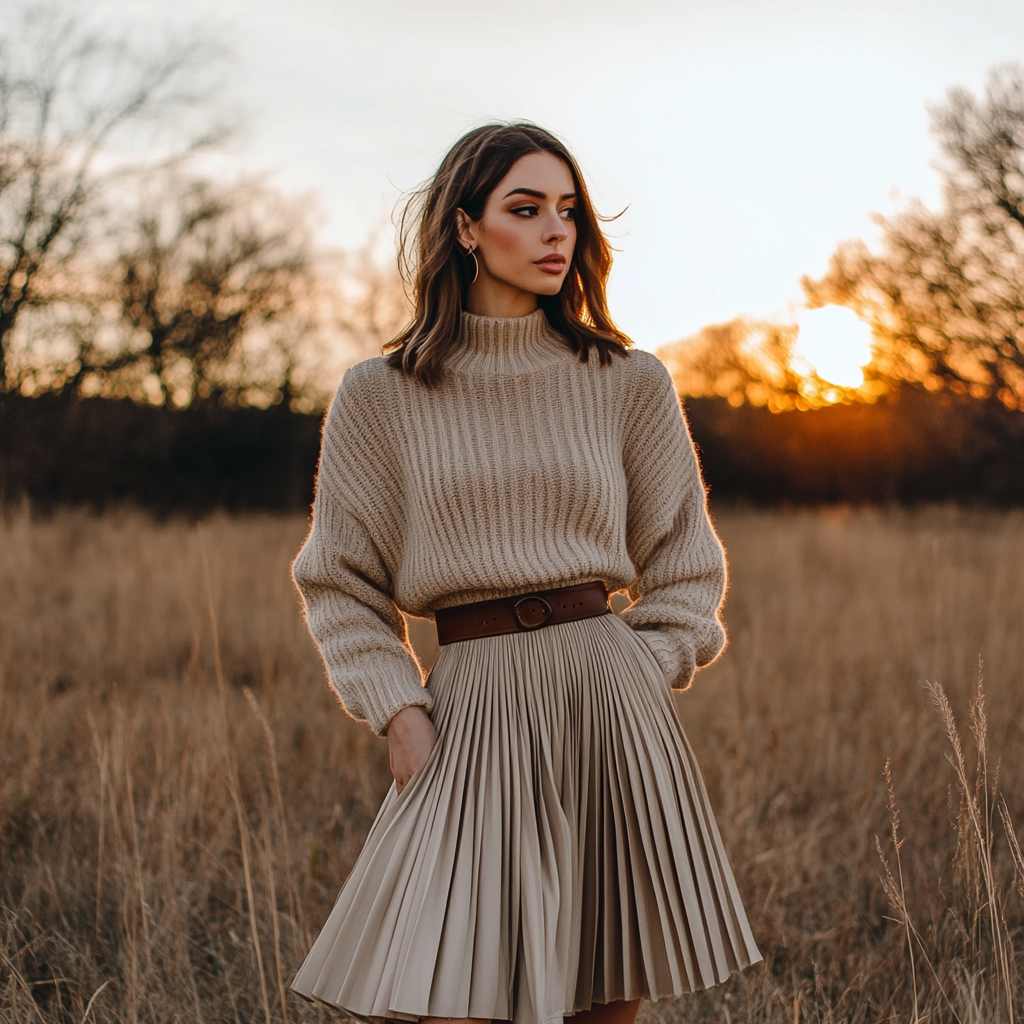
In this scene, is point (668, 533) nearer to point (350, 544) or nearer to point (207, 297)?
point (350, 544)

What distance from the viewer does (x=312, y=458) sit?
14109mm

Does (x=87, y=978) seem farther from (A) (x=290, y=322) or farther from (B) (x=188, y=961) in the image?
(A) (x=290, y=322)

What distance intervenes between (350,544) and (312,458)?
12289mm

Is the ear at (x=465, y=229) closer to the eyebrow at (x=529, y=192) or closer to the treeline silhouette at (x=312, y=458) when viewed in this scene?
the eyebrow at (x=529, y=192)

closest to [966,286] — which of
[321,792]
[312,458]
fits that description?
[321,792]

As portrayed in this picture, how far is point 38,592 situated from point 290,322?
696cm

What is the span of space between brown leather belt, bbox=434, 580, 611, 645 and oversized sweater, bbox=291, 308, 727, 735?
0.07 feet

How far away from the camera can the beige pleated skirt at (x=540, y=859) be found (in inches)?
68.5

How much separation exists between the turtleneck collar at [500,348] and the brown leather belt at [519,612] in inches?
16.0

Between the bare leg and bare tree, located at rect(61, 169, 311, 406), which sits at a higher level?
bare tree, located at rect(61, 169, 311, 406)

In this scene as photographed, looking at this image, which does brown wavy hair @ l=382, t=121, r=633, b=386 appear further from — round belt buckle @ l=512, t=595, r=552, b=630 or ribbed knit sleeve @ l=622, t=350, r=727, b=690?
round belt buckle @ l=512, t=595, r=552, b=630

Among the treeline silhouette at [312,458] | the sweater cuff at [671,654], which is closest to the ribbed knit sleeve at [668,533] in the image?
the sweater cuff at [671,654]

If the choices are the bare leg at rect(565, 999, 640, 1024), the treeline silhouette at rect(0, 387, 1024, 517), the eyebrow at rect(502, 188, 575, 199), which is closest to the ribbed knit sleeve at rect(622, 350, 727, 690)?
the eyebrow at rect(502, 188, 575, 199)

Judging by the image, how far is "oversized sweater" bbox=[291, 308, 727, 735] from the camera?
1953mm
